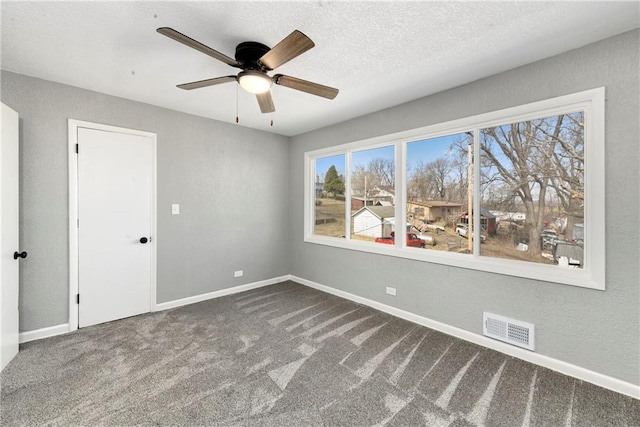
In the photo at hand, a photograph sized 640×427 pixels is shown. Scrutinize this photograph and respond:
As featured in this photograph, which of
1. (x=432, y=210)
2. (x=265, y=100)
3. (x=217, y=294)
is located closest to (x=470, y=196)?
(x=432, y=210)

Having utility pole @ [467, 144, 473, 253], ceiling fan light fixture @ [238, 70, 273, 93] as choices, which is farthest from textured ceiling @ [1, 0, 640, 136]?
utility pole @ [467, 144, 473, 253]

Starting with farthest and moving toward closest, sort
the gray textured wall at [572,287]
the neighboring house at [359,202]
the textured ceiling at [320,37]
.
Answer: the neighboring house at [359,202] < the gray textured wall at [572,287] < the textured ceiling at [320,37]

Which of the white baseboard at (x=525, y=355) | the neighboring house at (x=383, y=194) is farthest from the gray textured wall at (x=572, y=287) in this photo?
the neighboring house at (x=383, y=194)

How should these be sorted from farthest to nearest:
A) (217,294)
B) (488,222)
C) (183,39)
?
1. (217,294)
2. (488,222)
3. (183,39)

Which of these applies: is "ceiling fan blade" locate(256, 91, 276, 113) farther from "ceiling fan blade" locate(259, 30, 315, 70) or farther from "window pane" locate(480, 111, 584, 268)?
"window pane" locate(480, 111, 584, 268)

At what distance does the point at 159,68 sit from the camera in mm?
2377

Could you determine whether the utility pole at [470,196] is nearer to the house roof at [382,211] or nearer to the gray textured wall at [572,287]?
the gray textured wall at [572,287]

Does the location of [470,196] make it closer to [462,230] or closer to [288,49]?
[462,230]

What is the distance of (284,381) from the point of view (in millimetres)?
2012

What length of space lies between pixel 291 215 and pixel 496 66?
346 cm

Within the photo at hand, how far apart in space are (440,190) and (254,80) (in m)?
2.23

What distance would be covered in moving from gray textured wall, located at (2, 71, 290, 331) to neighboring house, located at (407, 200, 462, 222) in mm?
2337

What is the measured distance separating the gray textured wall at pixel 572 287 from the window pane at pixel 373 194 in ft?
1.59

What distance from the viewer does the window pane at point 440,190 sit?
9.13ft
